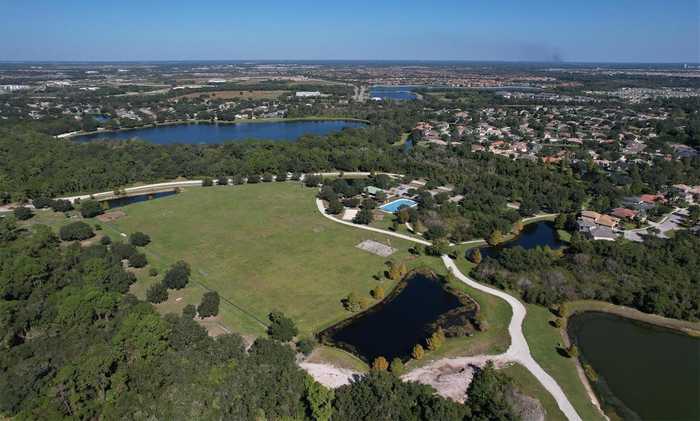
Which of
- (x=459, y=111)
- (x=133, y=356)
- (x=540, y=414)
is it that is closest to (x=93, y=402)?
(x=133, y=356)

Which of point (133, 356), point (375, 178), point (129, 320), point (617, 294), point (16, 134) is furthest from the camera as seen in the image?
point (16, 134)

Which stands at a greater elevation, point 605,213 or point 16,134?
point 16,134

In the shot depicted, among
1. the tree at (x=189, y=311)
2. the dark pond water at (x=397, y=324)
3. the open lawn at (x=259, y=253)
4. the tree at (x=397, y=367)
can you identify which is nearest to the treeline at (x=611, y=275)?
the dark pond water at (x=397, y=324)

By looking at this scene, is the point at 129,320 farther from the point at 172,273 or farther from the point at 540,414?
the point at 540,414

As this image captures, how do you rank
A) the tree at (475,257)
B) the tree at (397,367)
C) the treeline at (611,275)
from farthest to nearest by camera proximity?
the tree at (475,257) < the treeline at (611,275) < the tree at (397,367)

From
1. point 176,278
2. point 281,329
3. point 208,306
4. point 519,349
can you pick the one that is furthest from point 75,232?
point 519,349

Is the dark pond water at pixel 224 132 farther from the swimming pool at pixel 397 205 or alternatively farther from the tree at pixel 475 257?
the tree at pixel 475 257
